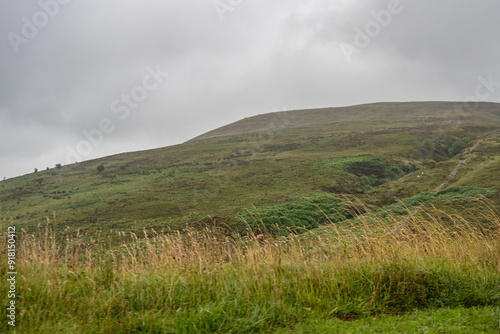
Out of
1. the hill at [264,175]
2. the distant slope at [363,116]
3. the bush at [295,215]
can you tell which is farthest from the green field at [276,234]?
the distant slope at [363,116]

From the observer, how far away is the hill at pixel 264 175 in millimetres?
38688

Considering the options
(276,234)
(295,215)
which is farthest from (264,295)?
(295,215)

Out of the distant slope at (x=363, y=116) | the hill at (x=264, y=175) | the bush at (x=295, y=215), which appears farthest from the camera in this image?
the distant slope at (x=363, y=116)

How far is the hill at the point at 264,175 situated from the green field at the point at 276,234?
369mm

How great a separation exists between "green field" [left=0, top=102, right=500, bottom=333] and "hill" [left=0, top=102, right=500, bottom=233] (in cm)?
37

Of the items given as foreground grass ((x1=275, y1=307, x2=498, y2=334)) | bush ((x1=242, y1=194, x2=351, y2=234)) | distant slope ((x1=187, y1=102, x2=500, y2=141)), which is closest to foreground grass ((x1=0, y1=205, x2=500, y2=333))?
foreground grass ((x1=275, y1=307, x2=498, y2=334))

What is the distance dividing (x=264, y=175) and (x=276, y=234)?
3948cm

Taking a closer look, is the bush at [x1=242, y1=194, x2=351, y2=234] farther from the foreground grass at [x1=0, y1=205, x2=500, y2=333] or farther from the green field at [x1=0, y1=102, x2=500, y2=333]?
the foreground grass at [x1=0, y1=205, x2=500, y2=333]

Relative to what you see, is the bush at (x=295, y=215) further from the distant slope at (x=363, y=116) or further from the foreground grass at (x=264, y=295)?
the distant slope at (x=363, y=116)

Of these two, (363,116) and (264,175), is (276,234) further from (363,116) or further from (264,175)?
(363,116)

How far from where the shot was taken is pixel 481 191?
29.7 meters

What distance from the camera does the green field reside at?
4.88 meters

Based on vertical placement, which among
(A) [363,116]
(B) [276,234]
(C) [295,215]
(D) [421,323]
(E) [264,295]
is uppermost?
(A) [363,116]

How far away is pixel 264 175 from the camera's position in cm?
5494
